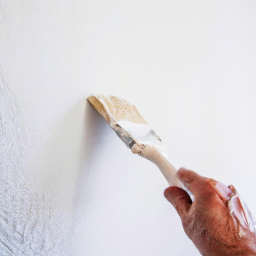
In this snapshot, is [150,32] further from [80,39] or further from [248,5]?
[248,5]

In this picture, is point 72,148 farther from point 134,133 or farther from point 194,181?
point 194,181

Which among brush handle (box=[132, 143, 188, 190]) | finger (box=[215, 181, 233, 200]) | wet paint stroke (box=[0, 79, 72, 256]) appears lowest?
wet paint stroke (box=[0, 79, 72, 256])

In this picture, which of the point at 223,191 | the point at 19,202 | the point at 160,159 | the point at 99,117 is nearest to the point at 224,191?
the point at 223,191

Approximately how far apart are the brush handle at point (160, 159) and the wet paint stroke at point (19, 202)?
0.27 m

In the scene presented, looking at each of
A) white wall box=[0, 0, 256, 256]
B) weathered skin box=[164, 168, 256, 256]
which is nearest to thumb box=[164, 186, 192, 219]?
weathered skin box=[164, 168, 256, 256]

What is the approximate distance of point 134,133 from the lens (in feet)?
2.12

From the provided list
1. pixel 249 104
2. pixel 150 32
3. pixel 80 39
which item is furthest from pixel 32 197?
pixel 249 104

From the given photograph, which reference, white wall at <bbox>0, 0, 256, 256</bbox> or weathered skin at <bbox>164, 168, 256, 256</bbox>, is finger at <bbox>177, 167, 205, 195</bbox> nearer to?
weathered skin at <bbox>164, 168, 256, 256</bbox>

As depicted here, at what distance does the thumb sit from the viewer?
0.57 m

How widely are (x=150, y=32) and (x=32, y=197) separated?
1.91ft

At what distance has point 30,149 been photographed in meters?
0.61

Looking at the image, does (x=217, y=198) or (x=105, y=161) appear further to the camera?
(x=105, y=161)

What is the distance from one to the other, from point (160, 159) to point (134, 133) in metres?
0.09

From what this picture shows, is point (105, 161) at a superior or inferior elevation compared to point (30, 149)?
superior
